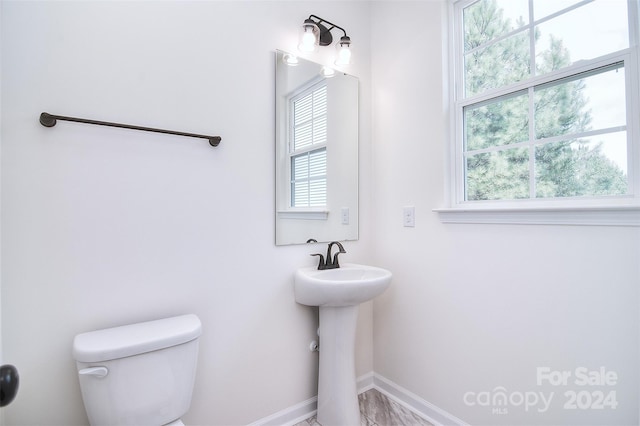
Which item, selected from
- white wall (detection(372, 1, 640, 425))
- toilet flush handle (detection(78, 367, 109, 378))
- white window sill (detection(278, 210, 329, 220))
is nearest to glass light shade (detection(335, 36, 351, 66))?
white wall (detection(372, 1, 640, 425))

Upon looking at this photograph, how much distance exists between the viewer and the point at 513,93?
144cm

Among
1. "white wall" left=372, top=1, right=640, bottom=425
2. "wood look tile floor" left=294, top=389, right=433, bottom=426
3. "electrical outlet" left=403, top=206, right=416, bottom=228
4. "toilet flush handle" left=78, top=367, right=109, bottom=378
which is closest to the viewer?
"toilet flush handle" left=78, top=367, right=109, bottom=378

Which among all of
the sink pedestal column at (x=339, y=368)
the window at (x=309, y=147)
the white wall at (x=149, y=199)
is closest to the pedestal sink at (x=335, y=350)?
the sink pedestal column at (x=339, y=368)

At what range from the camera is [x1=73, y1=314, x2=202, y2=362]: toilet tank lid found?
1.01 meters

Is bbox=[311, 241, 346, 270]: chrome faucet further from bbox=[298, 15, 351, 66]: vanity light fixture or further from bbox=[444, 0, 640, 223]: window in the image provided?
bbox=[298, 15, 351, 66]: vanity light fixture

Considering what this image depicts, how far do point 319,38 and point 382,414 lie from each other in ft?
7.04

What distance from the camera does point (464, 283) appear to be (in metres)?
1.56

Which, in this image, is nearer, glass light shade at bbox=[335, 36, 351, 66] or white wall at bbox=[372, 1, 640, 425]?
white wall at bbox=[372, 1, 640, 425]

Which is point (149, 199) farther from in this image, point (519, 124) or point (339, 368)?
point (519, 124)

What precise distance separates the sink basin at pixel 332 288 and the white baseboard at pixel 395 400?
2.01 feet

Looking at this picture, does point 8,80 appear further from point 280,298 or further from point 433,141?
point 433,141

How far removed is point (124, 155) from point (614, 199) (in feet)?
6.25

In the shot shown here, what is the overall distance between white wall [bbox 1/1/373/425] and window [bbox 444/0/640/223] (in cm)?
93

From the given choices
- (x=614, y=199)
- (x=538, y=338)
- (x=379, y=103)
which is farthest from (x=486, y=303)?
(x=379, y=103)
